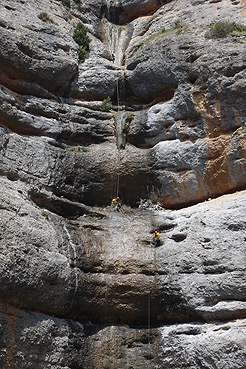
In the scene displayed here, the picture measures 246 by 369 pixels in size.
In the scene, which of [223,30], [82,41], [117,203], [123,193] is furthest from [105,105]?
[223,30]

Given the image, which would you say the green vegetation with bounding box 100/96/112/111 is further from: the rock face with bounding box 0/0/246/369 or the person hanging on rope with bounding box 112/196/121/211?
the person hanging on rope with bounding box 112/196/121/211

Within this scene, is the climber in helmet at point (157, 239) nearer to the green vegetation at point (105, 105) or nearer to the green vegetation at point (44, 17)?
the green vegetation at point (105, 105)

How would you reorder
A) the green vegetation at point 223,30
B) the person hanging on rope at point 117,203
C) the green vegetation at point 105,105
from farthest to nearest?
the green vegetation at point 105,105 → the green vegetation at point 223,30 → the person hanging on rope at point 117,203

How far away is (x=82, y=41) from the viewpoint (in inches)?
941

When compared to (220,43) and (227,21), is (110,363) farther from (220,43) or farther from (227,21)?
(227,21)

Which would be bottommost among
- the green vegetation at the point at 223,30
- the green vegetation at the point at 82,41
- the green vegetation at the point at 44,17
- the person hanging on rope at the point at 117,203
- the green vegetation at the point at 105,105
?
the person hanging on rope at the point at 117,203

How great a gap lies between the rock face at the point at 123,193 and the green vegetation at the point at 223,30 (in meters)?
0.40

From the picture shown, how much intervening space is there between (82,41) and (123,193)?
872cm

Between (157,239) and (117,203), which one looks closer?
(157,239)

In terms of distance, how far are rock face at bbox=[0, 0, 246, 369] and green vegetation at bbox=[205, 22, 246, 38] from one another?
401 mm

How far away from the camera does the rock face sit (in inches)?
607

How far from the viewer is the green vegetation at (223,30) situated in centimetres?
2081

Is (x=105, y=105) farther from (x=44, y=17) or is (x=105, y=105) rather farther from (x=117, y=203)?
(x=44, y=17)

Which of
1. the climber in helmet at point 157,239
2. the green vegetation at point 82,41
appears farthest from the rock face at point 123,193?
the green vegetation at point 82,41
